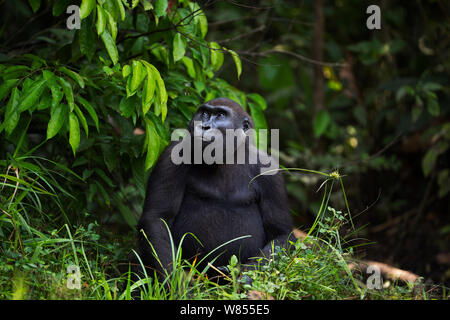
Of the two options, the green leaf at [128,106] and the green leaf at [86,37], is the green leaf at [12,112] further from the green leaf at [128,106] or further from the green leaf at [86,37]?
the green leaf at [128,106]

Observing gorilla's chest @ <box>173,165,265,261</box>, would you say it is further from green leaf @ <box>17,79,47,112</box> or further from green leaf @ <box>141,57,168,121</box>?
green leaf @ <box>17,79,47,112</box>

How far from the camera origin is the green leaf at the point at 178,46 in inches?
159

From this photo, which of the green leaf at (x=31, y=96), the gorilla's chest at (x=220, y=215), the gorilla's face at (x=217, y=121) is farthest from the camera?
the gorilla's chest at (x=220, y=215)

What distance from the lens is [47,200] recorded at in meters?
4.33

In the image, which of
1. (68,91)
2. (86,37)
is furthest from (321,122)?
(68,91)

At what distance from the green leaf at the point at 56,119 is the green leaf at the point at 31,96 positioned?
0.14 metres

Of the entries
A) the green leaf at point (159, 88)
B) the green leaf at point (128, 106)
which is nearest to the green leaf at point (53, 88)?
the green leaf at point (128, 106)

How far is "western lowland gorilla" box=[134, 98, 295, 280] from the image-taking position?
4.02 meters

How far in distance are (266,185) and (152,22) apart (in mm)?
1612

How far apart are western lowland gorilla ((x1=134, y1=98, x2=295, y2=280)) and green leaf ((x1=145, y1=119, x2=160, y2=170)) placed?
17cm

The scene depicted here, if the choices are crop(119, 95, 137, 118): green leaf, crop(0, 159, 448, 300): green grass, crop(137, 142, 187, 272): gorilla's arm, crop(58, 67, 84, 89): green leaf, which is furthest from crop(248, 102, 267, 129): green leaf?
crop(58, 67, 84, 89): green leaf

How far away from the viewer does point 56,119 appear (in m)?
3.63

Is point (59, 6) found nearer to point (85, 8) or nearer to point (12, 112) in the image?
point (85, 8)
